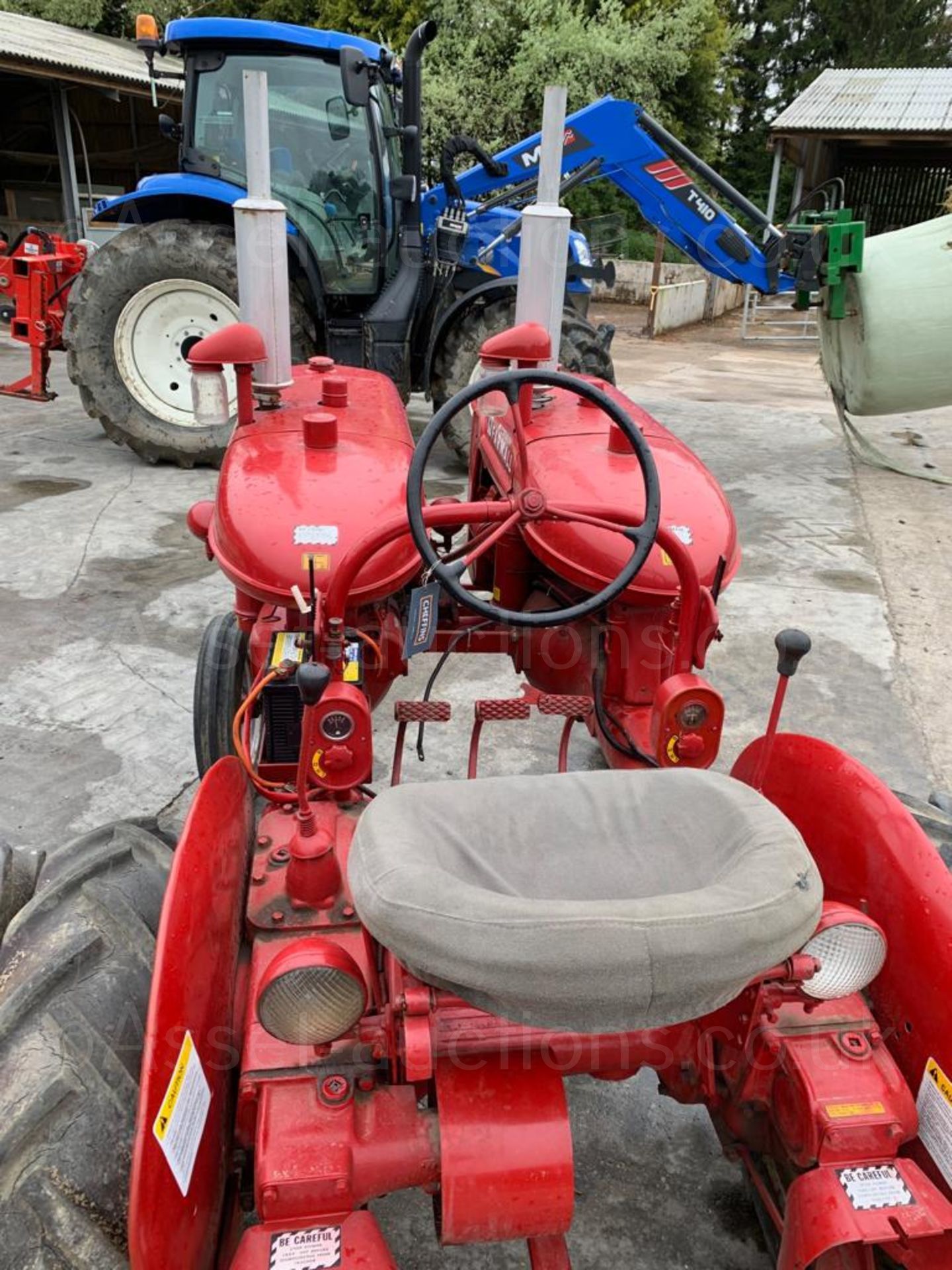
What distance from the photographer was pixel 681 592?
6.55ft

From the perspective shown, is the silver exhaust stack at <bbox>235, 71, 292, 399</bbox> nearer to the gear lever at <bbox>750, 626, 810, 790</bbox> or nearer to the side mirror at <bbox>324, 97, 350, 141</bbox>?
the gear lever at <bbox>750, 626, 810, 790</bbox>

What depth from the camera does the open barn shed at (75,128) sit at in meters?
12.2

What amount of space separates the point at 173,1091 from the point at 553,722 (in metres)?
2.30

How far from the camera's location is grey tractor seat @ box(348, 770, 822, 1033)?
3.53 ft

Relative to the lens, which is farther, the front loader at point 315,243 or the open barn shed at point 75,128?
the open barn shed at point 75,128

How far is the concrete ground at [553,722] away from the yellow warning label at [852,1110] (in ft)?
1.65

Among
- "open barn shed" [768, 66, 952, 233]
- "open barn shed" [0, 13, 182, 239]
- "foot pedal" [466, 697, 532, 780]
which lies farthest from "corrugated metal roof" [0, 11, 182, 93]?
"foot pedal" [466, 697, 532, 780]

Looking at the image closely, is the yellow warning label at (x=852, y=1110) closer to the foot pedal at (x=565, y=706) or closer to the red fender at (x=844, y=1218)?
the red fender at (x=844, y=1218)

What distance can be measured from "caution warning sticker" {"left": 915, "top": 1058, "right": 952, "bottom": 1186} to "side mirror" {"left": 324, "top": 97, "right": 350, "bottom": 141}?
5489 millimetres

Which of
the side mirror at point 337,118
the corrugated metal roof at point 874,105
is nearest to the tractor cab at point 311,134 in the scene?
the side mirror at point 337,118

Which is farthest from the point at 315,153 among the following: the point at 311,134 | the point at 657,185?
the point at 657,185

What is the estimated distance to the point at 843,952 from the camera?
136cm

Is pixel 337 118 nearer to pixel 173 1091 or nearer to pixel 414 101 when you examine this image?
pixel 414 101

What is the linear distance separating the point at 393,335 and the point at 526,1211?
16.1 feet
